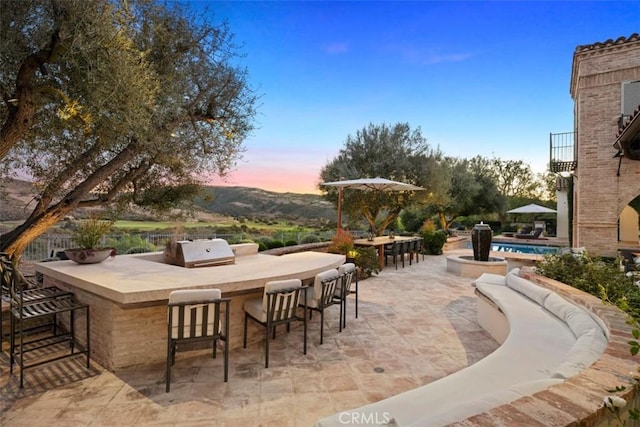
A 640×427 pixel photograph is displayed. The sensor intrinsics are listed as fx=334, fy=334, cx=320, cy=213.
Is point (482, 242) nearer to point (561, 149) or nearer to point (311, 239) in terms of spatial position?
point (311, 239)

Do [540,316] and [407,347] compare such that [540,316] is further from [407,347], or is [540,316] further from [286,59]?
[286,59]

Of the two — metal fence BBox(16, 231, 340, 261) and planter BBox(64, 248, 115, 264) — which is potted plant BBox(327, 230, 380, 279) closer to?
metal fence BBox(16, 231, 340, 261)

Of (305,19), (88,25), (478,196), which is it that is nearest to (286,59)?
(305,19)

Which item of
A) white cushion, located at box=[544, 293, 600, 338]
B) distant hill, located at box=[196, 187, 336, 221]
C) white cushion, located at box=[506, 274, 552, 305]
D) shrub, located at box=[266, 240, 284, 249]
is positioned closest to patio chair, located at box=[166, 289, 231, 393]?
white cushion, located at box=[544, 293, 600, 338]

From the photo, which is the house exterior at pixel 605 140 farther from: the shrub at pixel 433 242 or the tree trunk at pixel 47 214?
the tree trunk at pixel 47 214

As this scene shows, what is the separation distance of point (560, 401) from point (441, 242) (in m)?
12.7

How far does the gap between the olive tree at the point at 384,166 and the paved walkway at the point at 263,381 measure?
28.5 feet

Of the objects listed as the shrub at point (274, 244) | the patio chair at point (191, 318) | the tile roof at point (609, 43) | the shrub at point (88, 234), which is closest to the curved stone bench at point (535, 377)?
the patio chair at point (191, 318)

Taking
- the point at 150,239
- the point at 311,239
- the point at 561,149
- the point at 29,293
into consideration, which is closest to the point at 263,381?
the point at 29,293

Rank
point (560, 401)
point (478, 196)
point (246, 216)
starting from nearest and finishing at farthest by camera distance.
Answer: point (560, 401)
point (246, 216)
point (478, 196)

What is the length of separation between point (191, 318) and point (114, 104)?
2487mm

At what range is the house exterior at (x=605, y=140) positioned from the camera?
9.86 m

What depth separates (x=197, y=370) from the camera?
3459mm

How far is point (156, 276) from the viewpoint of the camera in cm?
384
